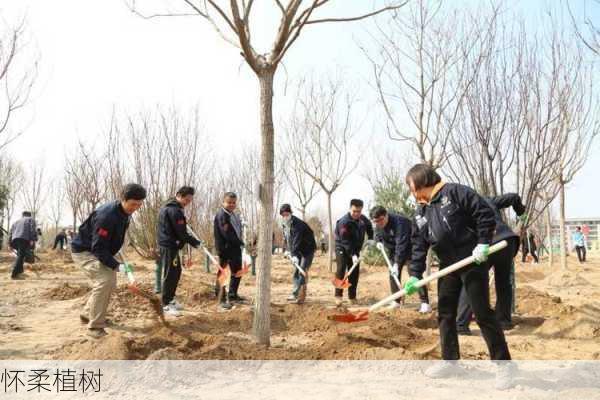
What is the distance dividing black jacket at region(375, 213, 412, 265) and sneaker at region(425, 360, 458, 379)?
11.2 ft

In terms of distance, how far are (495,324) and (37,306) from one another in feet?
20.5

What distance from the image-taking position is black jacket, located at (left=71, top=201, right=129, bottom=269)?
458 cm

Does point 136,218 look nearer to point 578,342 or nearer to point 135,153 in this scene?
point 135,153

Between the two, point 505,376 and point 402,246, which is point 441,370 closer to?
point 505,376

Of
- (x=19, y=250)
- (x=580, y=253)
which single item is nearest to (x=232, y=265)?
(x=19, y=250)

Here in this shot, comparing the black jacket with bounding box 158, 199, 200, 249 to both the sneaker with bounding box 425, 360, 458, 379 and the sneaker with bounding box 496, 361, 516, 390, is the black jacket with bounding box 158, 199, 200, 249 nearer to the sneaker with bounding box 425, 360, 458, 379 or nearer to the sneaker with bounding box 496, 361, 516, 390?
the sneaker with bounding box 425, 360, 458, 379

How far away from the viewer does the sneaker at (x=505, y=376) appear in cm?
309

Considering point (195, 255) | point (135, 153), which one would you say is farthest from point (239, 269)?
point (195, 255)

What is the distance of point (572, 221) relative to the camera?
195 ft

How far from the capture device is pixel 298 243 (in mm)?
7625

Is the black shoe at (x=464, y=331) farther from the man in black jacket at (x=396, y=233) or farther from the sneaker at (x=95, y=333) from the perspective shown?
the sneaker at (x=95, y=333)

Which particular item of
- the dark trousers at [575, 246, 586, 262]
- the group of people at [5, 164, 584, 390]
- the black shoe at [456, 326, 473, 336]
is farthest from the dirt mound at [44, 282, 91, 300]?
the dark trousers at [575, 246, 586, 262]

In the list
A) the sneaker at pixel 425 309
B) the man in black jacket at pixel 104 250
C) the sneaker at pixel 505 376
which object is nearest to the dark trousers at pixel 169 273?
the man in black jacket at pixel 104 250

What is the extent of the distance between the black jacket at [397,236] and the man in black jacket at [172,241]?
2.87 metres
